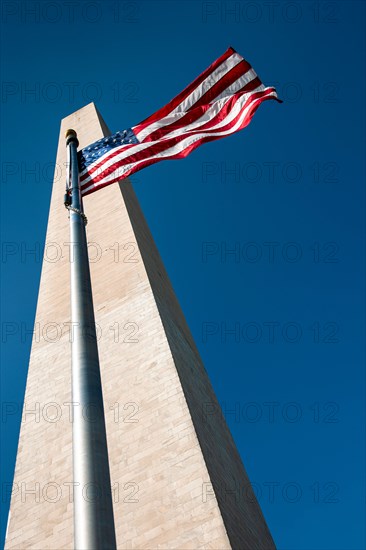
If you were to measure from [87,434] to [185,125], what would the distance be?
522 cm

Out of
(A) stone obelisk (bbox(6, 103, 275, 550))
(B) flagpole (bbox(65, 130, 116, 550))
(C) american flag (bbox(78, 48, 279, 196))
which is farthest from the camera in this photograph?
(A) stone obelisk (bbox(6, 103, 275, 550))

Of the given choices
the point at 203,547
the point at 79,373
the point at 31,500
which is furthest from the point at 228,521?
the point at 79,373

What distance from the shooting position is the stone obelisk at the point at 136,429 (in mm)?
8523

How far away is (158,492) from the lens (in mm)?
8797

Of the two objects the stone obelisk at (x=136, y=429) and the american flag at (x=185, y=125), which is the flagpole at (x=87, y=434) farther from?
the stone obelisk at (x=136, y=429)

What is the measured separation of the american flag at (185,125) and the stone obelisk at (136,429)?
14.3 feet

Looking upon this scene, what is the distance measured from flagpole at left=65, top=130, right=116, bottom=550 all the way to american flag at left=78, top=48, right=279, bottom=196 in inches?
75.6

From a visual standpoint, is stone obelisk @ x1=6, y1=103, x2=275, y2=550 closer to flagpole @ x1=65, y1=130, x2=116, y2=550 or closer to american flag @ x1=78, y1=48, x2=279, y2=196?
flagpole @ x1=65, y1=130, x2=116, y2=550

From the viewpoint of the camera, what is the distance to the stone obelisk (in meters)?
8.52

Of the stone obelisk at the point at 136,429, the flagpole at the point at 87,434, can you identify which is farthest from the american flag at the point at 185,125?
the stone obelisk at the point at 136,429

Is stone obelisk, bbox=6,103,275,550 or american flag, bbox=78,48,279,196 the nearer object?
american flag, bbox=78,48,279,196

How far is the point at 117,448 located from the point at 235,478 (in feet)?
7.66

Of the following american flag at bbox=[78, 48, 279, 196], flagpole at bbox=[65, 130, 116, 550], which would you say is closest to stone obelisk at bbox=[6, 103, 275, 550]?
flagpole at bbox=[65, 130, 116, 550]

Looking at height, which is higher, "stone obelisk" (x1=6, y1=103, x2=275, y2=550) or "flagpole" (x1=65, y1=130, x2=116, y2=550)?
"stone obelisk" (x1=6, y1=103, x2=275, y2=550)
